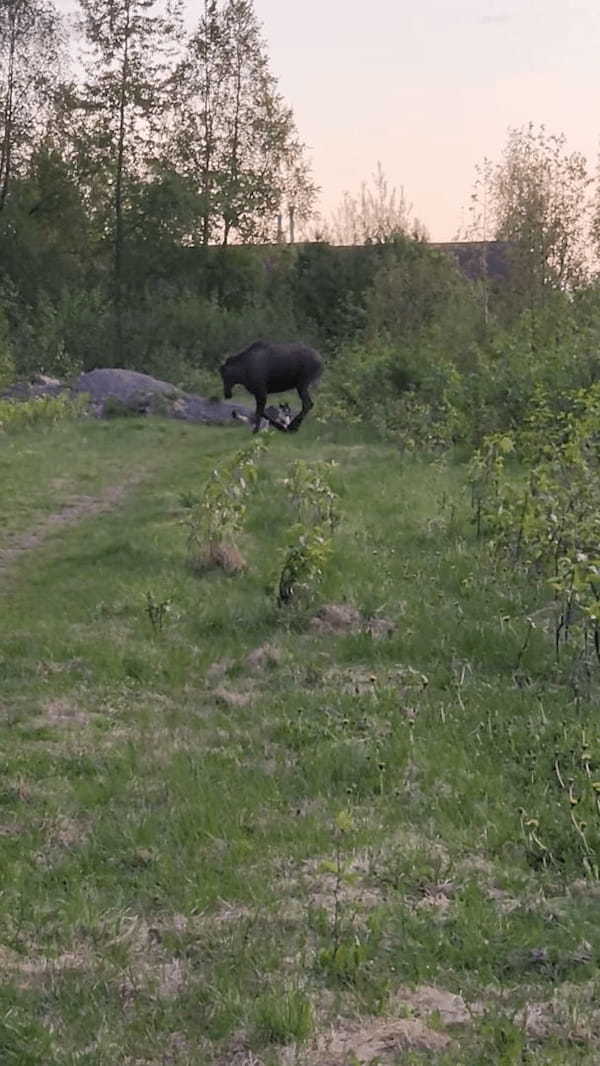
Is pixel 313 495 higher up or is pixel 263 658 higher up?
pixel 313 495

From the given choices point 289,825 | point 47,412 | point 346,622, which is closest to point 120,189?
point 47,412

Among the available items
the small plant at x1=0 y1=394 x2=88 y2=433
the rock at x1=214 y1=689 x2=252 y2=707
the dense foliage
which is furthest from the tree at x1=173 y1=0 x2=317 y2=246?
the rock at x1=214 y1=689 x2=252 y2=707

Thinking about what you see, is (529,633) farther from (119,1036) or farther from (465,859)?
(119,1036)

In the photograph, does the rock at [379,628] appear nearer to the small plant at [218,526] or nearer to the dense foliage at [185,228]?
the small plant at [218,526]

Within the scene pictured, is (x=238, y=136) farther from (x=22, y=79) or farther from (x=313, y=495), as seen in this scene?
(x=313, y=495)

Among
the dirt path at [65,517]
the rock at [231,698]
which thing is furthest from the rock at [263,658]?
the dirt path at [65,517]

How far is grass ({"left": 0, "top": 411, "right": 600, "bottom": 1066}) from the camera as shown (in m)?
3.04

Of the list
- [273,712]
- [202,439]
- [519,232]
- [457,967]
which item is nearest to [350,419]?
[202,439]

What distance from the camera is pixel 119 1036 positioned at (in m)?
2.96

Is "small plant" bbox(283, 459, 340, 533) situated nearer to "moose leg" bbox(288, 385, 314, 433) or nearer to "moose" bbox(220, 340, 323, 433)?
"moose" bbox(220, 340, 323, 433)

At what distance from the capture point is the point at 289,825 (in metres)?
4.23

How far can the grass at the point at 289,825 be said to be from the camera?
3.04 meters

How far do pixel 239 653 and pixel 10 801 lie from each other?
217cm

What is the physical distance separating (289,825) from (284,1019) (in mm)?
1276
